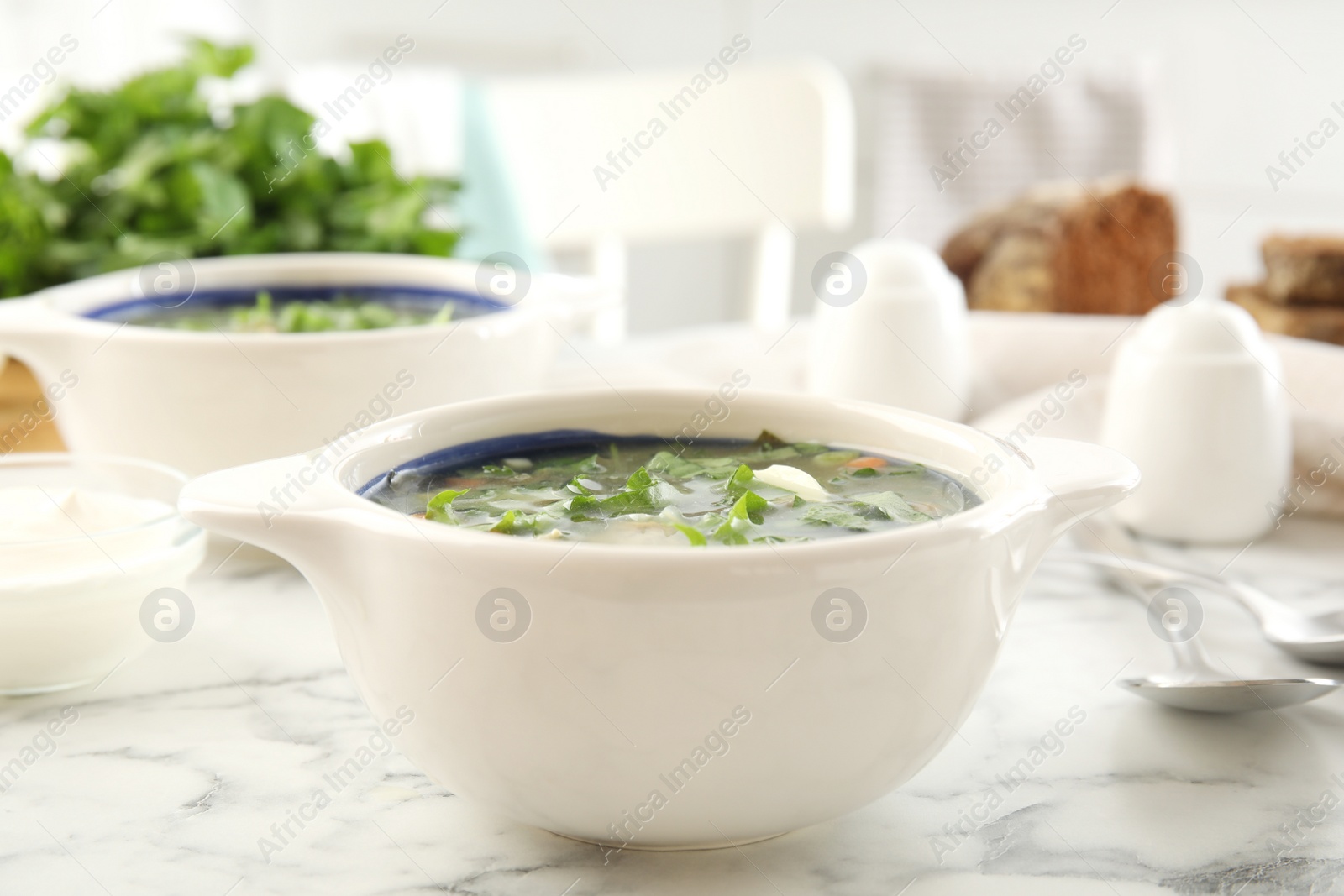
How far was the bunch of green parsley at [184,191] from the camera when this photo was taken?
5.09 ft

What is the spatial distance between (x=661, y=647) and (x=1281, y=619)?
621mm


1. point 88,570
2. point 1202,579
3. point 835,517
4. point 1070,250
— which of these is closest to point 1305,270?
point 1070,250

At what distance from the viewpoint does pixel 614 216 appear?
2.97 meters

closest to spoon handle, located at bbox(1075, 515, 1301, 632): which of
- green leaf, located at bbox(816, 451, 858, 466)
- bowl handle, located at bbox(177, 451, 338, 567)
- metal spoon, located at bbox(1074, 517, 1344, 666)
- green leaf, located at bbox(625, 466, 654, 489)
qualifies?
metal spoon, located at bbox(1074, 517, 1344, 666)

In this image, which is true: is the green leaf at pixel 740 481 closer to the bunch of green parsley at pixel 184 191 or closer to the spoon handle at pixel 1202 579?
the spoon handle at pixel 1202 579

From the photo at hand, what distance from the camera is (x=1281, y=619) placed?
3.26ft

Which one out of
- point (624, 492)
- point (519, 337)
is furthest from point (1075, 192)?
point (624, 492)

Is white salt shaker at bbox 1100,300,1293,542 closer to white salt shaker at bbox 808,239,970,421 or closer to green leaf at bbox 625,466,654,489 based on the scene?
white salt shaker at bbox 808,239,970,421

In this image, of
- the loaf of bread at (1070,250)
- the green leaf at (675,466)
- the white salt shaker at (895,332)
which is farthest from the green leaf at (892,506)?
the loaf of bread at (1070,250)

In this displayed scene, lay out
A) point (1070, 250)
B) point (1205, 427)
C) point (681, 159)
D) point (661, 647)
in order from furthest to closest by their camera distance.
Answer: point (681, 159), point (1070, 250), point (1205, 427), point (661, 647)

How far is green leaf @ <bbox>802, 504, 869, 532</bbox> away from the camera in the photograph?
0.72m

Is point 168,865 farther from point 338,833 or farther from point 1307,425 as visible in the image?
point 1307,425

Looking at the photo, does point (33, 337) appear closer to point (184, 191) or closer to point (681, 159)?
point (184, 191)

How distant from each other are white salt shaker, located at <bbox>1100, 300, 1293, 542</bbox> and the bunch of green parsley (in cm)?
90
